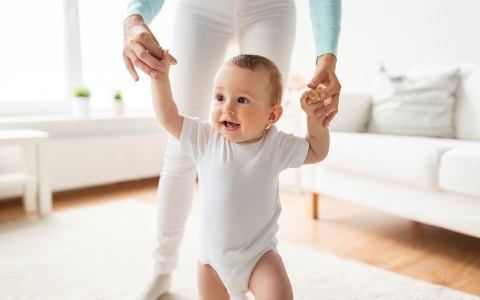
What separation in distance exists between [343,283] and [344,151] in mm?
802

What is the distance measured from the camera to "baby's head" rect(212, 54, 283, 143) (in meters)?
0.96

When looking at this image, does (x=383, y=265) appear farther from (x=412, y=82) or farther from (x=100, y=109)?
(x=100, y=109)

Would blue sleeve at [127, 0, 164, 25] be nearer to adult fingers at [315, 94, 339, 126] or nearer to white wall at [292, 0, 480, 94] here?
adult fingers at [315, 94, 339, 126]

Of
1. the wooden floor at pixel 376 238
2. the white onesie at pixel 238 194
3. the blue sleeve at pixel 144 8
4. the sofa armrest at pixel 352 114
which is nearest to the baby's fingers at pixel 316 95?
the white onesie at pixel 238 194

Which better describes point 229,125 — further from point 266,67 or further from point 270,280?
point 270,280

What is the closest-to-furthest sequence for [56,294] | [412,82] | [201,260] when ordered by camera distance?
[201,260]
[56,294]
[412,82]

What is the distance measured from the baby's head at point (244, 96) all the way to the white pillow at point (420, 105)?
1.66 metres

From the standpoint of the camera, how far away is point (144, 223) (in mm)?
2354

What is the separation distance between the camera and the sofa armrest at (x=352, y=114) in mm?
2562

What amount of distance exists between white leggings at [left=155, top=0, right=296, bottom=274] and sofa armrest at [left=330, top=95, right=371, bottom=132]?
138 centimetres

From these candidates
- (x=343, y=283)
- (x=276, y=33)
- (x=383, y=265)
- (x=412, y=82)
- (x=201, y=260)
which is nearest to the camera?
(x=201, y=260)

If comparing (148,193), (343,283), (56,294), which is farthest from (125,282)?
(148,193)

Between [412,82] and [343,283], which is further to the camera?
[412,82]

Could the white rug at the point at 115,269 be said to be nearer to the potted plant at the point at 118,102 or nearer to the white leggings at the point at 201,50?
the white leggings at the point at 201,50
